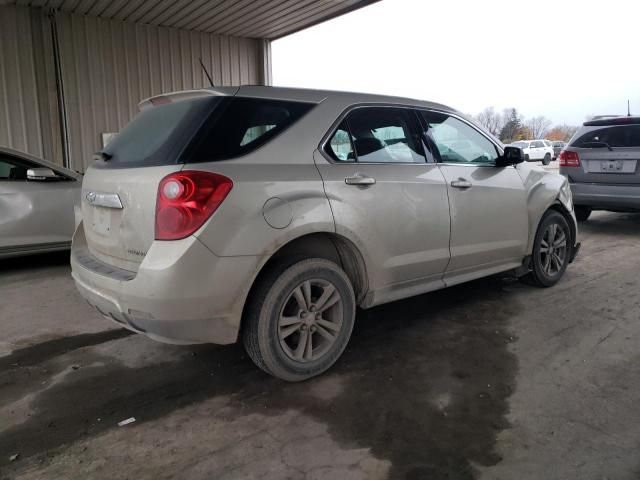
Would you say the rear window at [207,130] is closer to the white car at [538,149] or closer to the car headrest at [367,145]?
the car headrest at [367,145]

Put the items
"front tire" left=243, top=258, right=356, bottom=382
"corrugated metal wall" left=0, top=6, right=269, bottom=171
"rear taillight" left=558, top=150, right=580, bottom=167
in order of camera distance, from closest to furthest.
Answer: "front tire" left=243, top=258, right=356, bottom=382 < "rear taillight" left=558, top=150, right=580, bottom=167 < "corrugated metal wall" left=0, top=6, right=269, bottom=171

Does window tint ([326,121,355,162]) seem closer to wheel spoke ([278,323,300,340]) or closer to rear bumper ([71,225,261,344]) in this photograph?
rear bumper ([71,225,261,344])

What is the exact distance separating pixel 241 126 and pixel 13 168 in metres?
4.26

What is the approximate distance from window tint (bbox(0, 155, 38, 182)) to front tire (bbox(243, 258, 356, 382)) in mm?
4344

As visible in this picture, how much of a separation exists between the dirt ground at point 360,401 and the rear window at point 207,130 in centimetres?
134

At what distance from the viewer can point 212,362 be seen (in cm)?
335

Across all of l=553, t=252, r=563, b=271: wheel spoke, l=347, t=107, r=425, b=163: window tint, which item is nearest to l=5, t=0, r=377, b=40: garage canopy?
l=553, t=252, r=563, b=271: wheel spoke

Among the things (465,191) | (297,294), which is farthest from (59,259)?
(465,191)

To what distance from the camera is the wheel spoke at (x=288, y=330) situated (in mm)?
2910

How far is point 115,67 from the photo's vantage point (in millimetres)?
10375

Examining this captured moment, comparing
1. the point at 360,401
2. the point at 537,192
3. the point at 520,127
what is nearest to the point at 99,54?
the point at 537,192

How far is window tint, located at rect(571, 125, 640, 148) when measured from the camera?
7047 millimetres

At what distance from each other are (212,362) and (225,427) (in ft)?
2.72

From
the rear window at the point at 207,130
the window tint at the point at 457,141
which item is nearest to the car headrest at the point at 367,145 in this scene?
the rear window at the point at 207,130
